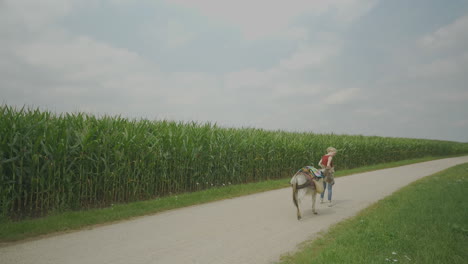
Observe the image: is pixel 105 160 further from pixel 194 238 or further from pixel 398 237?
pixel 398 237

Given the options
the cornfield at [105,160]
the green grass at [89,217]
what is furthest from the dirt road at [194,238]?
the cornfield at [105,160]

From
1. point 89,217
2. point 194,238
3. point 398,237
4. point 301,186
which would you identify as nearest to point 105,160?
point 89,217

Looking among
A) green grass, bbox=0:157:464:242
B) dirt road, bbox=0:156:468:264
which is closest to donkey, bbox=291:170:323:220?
dirt road, bbox=0:156:468:264

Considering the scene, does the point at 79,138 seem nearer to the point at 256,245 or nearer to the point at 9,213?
the point at 9,213

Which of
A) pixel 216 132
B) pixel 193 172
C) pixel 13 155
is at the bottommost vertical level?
pixel 193 172

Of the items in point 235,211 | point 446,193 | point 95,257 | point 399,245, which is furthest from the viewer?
point 446,193

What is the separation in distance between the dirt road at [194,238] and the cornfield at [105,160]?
2521 millimetres

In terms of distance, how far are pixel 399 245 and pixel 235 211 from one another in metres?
4.28

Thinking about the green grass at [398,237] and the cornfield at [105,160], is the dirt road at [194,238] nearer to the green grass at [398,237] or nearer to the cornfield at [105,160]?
the green grass at [398,237]

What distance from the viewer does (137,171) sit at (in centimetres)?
1062

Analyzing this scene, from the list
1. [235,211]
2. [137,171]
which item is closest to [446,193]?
[235,211]

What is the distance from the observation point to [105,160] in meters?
9.53

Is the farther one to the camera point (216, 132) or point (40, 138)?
point (216, 132)

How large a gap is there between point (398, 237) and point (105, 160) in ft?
26.9
